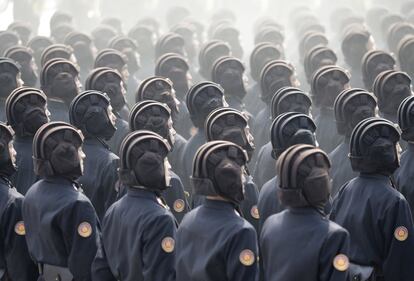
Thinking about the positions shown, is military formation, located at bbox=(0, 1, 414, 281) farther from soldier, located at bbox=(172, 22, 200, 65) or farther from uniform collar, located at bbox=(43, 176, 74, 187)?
soldier, located at bbox=(172, 22, 200, 65)

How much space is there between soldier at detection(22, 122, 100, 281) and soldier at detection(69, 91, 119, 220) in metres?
2.03

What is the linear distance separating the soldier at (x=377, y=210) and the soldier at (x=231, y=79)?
278 inches

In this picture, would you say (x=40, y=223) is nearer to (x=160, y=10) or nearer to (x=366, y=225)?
(x=366, y=225)

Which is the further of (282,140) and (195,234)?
(282,140)

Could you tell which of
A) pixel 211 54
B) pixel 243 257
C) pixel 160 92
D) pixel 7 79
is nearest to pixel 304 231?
pixel 243 257

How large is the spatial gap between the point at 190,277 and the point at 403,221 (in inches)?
93.4

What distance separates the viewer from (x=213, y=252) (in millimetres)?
12328

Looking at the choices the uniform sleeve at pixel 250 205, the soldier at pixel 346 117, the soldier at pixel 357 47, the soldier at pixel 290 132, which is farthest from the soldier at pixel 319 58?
the uniform sleeve at pixel 250 205

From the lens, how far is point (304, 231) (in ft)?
39.5

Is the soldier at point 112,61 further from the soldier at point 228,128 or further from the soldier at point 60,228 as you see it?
the soldier at point 60,228

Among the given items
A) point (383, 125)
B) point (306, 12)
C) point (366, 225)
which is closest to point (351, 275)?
point (366, 225)

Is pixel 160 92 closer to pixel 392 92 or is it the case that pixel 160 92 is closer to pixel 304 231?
pixel 392 92

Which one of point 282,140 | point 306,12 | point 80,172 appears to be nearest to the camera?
point 80,172

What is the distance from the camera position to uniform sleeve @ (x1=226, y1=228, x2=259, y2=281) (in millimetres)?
12164
